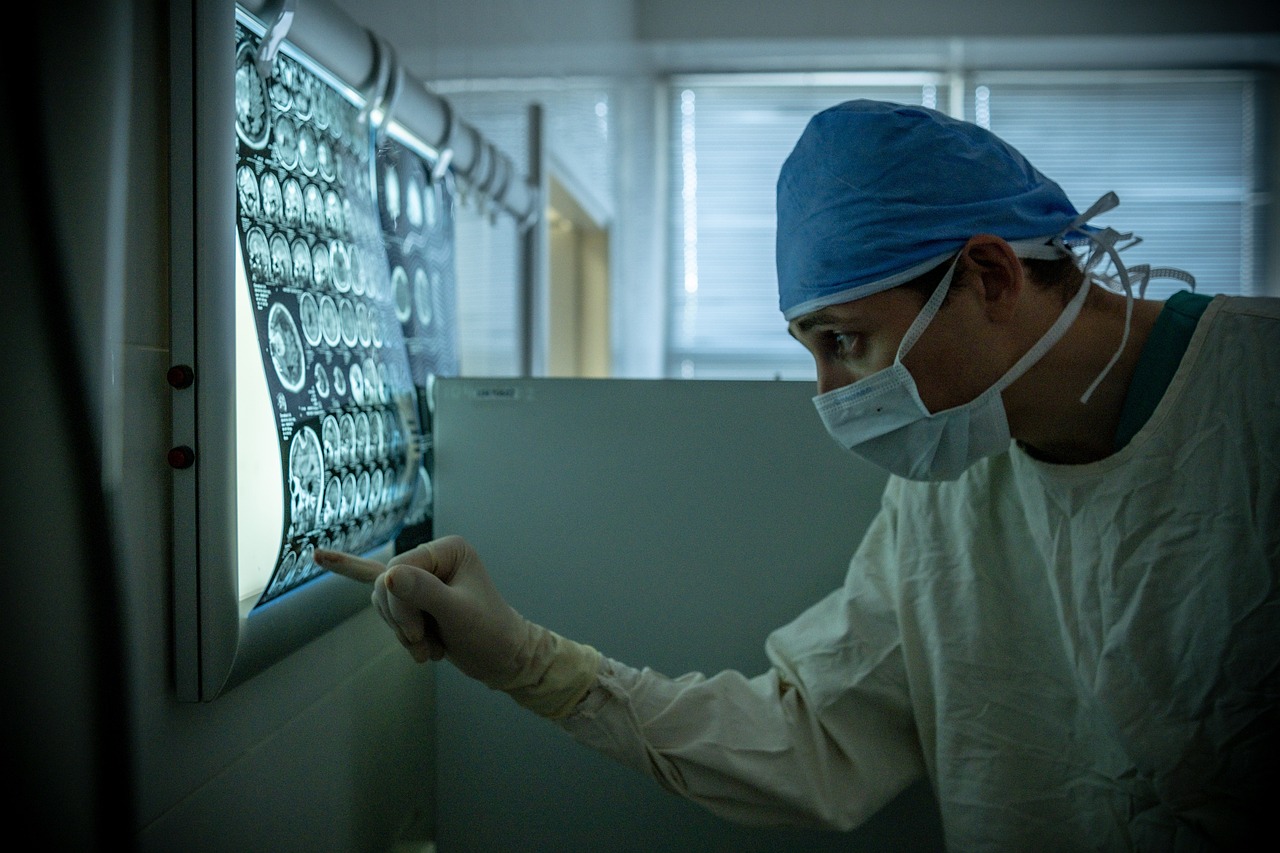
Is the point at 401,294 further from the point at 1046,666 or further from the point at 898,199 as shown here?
the point at 1046,666

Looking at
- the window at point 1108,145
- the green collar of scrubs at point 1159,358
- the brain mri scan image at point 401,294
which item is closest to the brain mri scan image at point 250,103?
the brain mri scan image at point 401,294

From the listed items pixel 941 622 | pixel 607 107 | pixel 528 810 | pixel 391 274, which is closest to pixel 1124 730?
pixel 941 622

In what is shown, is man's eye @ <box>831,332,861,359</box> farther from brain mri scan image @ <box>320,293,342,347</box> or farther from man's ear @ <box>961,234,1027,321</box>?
brain mri scan image @ <box>320,293,342,347</box>

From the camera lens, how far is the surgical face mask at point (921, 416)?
0.91 m

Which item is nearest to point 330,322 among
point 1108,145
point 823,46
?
point 823,46

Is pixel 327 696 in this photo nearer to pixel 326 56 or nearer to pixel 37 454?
pixel 37 454

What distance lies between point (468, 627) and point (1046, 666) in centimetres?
62

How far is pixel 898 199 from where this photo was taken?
89 cm

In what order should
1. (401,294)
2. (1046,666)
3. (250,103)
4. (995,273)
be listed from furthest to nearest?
(401,294), (1046,666), (995,273), (250,103)

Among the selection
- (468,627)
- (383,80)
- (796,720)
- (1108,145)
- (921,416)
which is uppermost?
(1108,145)

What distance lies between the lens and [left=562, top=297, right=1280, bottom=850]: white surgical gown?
86 centimetres

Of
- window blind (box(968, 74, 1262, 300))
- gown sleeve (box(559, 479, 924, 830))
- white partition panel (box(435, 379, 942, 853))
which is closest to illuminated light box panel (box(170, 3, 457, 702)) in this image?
white partition panel (box(435, 379, 942, 853))

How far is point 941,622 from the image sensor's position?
Result: 3.41 feet

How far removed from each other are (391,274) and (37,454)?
61 cm
